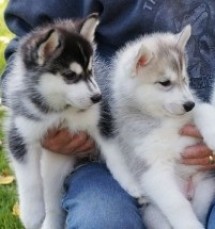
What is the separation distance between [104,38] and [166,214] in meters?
0.97

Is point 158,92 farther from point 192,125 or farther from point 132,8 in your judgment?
point 132,8

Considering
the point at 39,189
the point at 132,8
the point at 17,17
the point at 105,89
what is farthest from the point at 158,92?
the point at 17,17

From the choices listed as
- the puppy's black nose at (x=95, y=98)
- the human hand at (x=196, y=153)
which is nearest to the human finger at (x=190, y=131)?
the human hand at (x=196, y=153)

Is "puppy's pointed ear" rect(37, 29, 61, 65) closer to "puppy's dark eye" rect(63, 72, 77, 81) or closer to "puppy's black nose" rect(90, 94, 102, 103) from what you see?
"puppy's dark eye" rect(63, 72, 77, 81)

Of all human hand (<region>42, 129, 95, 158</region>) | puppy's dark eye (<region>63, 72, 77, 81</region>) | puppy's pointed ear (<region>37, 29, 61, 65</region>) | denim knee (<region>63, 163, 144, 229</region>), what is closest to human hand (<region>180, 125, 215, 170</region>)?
denim knee (<region>63, 163, 144, 229</region>)

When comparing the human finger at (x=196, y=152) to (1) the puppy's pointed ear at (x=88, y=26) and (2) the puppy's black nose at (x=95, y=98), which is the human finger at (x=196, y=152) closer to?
(2) the puppy's black nose at (x=95, y=98)

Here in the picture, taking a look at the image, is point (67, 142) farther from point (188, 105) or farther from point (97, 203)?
point (188, 105)

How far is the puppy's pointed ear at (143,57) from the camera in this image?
282 cm

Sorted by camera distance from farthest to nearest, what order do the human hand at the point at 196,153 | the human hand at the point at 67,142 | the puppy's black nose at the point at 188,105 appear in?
1. the human hand at the point at 67,142
2. the human hand at the point at 196,153
3. the puppy's black nose at the point at 188,105

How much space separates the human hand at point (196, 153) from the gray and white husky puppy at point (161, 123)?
0.03 meters

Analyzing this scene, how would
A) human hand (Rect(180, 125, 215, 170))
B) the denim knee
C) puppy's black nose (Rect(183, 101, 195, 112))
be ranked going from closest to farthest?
the denim knee → puppy's black nose (Rect(183, 101, 195, 112)) → human hand (Rect(180, 125, 215, 170))

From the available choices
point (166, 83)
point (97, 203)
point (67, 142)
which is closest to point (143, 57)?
point (166, 83)

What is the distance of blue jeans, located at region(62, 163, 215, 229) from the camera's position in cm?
265

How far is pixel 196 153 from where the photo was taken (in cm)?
291
